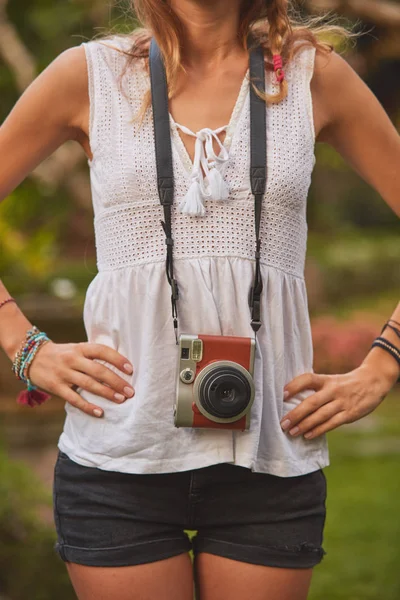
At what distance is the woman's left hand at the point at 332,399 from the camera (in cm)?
187

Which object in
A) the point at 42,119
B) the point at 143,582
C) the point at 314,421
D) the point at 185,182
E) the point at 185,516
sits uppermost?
the point at 42,119

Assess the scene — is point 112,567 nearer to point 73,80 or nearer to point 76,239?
point 73,80

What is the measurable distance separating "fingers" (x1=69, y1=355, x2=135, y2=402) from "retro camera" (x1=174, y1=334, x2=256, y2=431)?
122 millimetres

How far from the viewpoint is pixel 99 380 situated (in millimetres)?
1856

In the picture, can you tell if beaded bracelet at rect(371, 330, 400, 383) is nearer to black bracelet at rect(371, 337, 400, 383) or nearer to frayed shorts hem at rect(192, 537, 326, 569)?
black bracelet at rect(371, 337, 400, 383)

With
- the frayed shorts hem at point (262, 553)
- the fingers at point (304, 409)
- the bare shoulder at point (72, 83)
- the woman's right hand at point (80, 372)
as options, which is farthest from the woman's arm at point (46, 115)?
the frayed shorts hem at point (262, 553)

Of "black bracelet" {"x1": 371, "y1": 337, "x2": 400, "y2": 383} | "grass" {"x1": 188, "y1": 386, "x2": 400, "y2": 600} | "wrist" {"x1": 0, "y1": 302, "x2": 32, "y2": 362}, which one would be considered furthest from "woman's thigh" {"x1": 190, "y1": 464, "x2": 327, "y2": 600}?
"grass" {"x1": 188, "y1": 386, "x2": 400, "y2": 600}

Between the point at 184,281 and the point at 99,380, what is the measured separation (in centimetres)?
25

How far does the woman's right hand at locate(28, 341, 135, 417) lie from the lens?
1.83 m

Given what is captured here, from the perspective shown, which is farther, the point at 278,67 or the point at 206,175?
the point at 278,67

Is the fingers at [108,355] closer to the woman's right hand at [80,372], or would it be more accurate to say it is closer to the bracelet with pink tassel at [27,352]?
the woman's right hand at [80,372]

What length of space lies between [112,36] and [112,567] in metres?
1.07

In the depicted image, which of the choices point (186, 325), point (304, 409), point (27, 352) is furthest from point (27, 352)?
point (304, 409)

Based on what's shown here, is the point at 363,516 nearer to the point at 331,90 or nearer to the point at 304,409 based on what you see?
the point at 304,409
